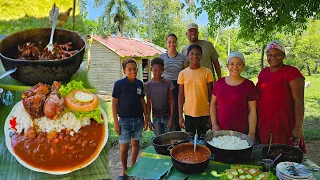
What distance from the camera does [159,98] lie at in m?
3.91

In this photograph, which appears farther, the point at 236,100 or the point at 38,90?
the point at 236,100

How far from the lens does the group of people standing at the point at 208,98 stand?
9.85 feet

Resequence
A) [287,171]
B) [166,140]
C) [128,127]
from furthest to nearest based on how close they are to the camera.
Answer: [128,127] → [166,140] → [287,171]

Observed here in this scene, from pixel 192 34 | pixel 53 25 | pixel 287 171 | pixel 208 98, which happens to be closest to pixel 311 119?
pixel 192 34

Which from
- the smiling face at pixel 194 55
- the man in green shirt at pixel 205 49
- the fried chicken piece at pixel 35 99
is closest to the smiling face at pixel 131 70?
the smiling face at pixel 194 55

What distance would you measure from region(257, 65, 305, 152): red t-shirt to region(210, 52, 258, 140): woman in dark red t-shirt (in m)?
0.17

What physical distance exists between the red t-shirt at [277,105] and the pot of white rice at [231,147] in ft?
1.83

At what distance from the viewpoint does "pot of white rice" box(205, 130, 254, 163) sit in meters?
2.40

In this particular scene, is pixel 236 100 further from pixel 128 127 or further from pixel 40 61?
pixel 40 61

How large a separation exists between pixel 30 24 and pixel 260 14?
5.76 meters

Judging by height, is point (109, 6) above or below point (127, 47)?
above

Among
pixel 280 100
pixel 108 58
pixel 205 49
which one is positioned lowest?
pixel 280 100

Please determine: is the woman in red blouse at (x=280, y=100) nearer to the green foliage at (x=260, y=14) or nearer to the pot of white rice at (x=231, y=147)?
the pot of white rice at (x=231, y=147)

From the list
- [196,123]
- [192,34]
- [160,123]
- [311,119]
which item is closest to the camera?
[196,123]
